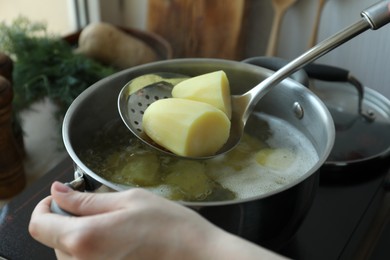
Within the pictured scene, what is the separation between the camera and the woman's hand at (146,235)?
289 mm

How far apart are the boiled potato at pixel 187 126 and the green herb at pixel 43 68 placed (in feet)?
1.07

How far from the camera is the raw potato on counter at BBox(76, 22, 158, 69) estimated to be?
838mm

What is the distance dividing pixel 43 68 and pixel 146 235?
0.54 metres

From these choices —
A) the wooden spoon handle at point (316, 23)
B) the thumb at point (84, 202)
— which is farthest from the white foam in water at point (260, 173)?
the wooden spoon handle at point (316, 23)

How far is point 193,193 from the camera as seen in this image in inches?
16.2

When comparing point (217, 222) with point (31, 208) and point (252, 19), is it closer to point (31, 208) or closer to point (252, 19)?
point (31, 208)

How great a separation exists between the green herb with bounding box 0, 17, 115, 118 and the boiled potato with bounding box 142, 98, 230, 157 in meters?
0.33

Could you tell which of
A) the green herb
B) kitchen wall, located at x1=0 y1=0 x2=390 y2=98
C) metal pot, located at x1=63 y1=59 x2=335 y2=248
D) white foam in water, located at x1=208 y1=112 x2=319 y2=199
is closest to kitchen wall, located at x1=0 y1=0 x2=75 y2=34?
kitchen wall, located at x1=0 y1=0 x2=390 y2=98

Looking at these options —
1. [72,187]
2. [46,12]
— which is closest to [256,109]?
[72,187]

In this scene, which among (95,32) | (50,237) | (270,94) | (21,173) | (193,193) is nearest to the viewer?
(50,237)

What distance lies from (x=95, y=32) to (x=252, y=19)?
0.27 m

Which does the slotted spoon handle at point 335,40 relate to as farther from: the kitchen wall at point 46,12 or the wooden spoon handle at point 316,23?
the kitchen wall at point 46,12

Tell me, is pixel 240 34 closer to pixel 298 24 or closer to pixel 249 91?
pixel 298 24

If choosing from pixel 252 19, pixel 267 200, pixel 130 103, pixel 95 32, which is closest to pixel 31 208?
pixel 130 103
